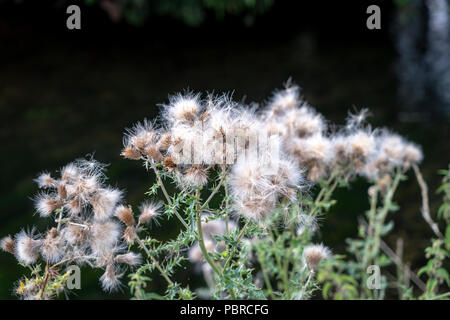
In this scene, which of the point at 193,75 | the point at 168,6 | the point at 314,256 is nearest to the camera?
the point at 314,256

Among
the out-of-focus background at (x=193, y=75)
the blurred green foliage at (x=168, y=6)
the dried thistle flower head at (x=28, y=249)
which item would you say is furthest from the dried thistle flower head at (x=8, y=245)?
the blurred green foliage at (x=168, y=6)

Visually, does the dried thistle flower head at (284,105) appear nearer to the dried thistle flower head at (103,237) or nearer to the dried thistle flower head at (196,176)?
the dried thistle flower head at (196,176)

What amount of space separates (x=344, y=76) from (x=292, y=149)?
4.45m

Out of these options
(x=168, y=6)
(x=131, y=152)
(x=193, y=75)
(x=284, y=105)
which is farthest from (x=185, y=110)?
(x=168, y=6)

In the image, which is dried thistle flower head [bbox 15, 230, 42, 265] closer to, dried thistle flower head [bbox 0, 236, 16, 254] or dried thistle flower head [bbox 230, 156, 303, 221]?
dried thistle flower head [bbox 0, 236, 16, 254]

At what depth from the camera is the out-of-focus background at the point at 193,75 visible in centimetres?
→ 301

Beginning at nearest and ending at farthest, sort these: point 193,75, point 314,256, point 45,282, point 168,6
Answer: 1. point 45,282
2. point 314,256
3. point 193,75
4. point 168,6

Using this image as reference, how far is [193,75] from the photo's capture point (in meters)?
5.79

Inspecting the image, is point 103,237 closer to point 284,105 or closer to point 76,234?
point 76,234

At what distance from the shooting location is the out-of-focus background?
3010mm

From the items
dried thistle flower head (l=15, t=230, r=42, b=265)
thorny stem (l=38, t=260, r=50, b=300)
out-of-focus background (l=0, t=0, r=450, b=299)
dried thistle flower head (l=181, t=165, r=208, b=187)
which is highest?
out-of-focus background (l=0, t=0, r=450, b=299)

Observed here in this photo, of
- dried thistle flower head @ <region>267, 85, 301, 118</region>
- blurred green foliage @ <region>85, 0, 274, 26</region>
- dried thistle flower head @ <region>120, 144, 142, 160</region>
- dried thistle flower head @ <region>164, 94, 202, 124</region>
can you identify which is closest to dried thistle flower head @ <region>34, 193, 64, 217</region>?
dried thistle flower head @ <region>120, 144, 142, 160</region>

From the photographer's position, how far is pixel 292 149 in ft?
4.30

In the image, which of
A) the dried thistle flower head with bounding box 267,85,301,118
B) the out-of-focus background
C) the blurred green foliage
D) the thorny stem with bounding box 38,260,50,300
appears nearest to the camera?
the thorny stem with bounding box 38,260,50,300
